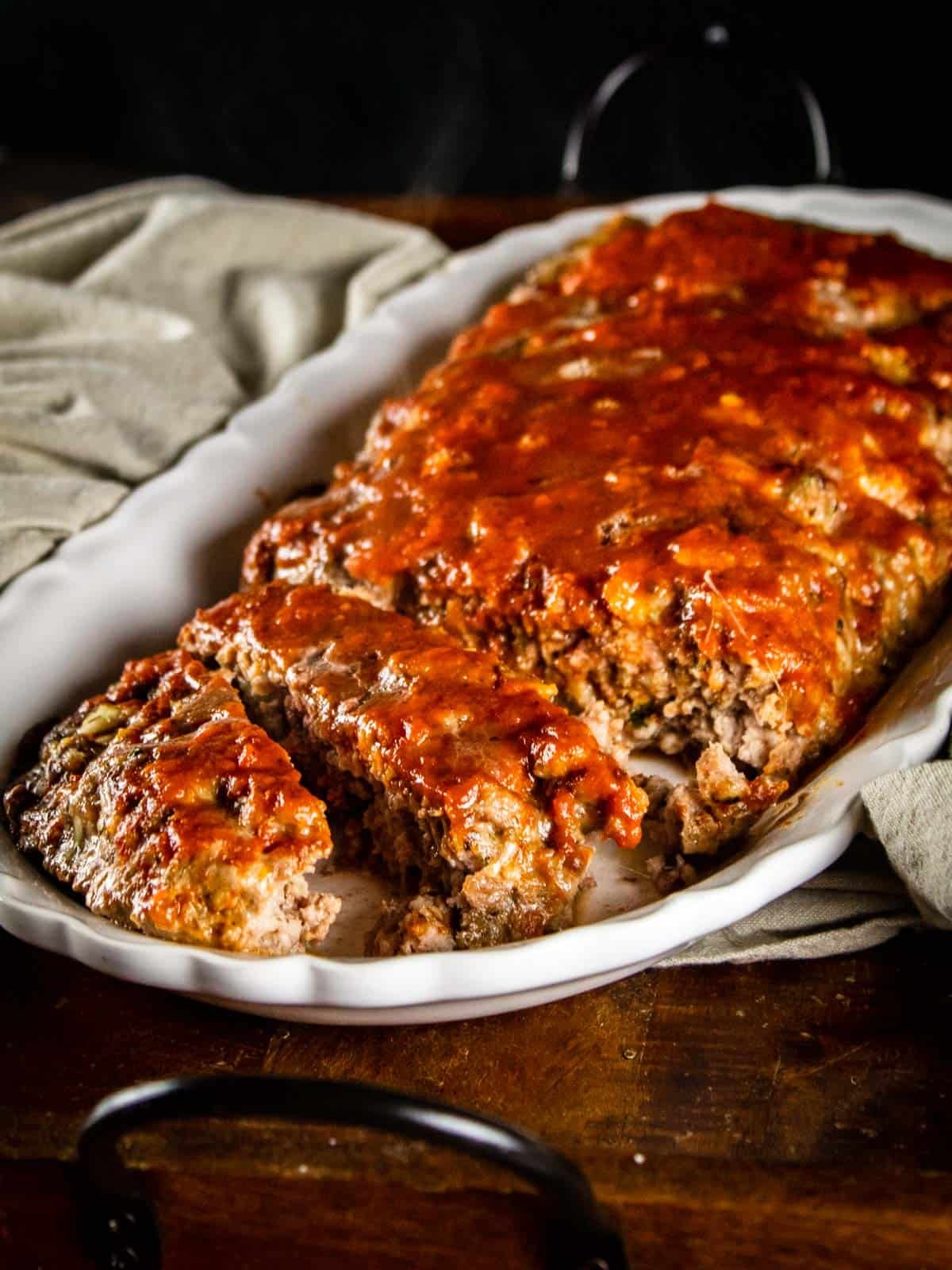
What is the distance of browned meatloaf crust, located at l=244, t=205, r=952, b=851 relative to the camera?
302 cm

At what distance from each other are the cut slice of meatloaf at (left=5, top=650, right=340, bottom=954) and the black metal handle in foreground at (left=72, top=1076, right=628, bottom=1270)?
1.23ft

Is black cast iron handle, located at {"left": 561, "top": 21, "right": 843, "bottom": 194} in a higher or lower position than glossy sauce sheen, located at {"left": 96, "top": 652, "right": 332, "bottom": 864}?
lower

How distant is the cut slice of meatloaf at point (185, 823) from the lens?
2494mm

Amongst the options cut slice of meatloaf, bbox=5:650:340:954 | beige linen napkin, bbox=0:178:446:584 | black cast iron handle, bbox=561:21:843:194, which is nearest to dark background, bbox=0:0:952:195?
black cast iron handle, bbox=561:21:843:194

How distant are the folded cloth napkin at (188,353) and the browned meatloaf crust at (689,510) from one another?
258 mm

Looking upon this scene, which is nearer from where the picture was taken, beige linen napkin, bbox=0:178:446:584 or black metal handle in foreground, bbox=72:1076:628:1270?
black metal handle in foreground, bbox=72:1076:628:1270

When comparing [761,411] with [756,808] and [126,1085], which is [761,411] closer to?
[756,808]

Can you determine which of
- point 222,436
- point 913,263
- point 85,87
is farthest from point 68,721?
point 85,87

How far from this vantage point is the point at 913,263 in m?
4.14

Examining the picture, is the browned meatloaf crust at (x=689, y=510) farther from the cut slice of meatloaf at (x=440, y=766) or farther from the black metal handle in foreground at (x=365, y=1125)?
the black metal handle in foreground at (x=365, y=1125)

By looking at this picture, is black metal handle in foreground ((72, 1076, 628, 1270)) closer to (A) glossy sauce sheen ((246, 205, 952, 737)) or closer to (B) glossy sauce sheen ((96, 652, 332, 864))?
(B) glossy sauce sheen ((96, 652, 332, 864))

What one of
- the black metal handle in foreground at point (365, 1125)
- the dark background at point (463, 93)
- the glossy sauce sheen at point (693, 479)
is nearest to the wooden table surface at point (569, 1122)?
the black metal handle in foreground at point (365, 1125)

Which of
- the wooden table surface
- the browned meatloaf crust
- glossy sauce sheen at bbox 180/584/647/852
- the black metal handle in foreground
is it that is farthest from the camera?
the browned meatloaf crust

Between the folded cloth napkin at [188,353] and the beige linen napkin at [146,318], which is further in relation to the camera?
the beige linen napkin at [146,318]
